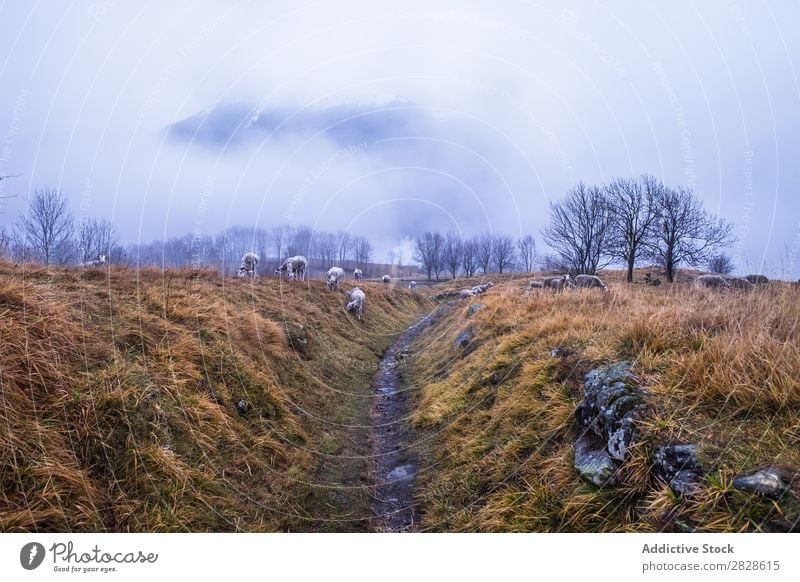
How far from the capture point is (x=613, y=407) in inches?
132

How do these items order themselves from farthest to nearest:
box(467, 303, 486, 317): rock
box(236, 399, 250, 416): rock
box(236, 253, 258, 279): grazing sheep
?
1. box(236, 253, 258, 279): grazing sheep
2. box(467, 303, 486, 317): rock
3. box(236, 399, 250, 416): rock

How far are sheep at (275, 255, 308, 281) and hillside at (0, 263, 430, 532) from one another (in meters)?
11.2

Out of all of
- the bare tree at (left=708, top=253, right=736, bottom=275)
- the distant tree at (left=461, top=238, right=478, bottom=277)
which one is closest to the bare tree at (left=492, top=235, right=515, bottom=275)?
the distant tree at (left=461, top=238, right=478, bottom=277)

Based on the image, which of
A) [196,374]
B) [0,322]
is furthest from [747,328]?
[0,322]

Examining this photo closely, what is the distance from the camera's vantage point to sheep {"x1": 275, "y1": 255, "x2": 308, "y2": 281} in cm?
1935

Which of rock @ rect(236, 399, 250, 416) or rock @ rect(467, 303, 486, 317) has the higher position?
rock @ rect(467, 303, 486, 317)

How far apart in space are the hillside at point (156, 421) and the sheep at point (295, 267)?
11.2 metres

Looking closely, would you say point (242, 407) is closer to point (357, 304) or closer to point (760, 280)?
point (760, 280)

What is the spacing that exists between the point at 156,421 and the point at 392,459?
355cm

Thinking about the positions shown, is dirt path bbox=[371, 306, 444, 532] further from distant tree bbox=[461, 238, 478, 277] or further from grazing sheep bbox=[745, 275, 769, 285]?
distant tree bbox=[461, 238, 478, 277]

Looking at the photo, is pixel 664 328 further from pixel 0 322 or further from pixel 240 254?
pixel 240 254

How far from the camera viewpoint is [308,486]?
464 cm

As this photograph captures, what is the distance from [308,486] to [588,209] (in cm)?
2521

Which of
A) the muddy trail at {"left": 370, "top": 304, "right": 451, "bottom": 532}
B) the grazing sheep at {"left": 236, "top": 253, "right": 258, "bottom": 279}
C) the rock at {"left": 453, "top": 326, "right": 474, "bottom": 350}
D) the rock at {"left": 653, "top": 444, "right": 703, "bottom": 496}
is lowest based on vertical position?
the muddy trail at {"left": 370, "top": 304, "right": 451, "bottom": 532}
